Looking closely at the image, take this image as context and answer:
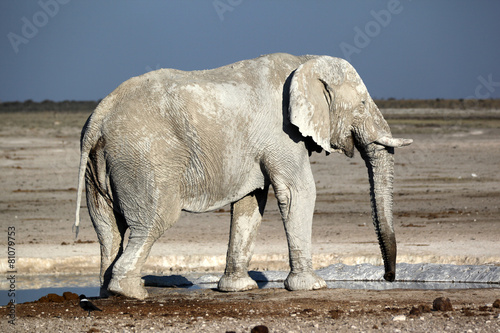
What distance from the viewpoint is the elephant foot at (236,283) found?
30.4 feet

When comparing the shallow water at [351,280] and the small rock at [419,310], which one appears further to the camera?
the shallow water at [351,280]

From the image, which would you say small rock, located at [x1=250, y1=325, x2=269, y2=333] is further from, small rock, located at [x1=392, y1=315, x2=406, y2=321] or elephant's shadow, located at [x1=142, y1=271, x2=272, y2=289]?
elephant's shadow, located at [x1=142, y1=271, x2=272, y2=289]

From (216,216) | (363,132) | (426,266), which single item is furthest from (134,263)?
(216,216)

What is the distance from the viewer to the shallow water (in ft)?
32.8

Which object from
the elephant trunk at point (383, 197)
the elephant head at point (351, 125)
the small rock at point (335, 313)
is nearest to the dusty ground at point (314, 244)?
the small rock at point (335, 313)

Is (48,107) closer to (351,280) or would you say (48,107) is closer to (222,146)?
(351,280)

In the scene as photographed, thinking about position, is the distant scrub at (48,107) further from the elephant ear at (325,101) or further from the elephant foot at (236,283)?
the elephant ear at (325,101)

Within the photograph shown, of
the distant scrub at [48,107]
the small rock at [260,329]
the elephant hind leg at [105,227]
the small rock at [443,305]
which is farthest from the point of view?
the distant scrub at [48,107]

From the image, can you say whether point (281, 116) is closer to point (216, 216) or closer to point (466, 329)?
point (466, 329)

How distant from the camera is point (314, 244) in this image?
12.5 m

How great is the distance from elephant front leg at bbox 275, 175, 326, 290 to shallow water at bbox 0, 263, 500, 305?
4.30 feet

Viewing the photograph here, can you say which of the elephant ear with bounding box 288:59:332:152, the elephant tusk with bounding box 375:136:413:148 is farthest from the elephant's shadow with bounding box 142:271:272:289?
the elephant tusk with bounding box 375:136:413:148

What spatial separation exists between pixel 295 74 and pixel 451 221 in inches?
266

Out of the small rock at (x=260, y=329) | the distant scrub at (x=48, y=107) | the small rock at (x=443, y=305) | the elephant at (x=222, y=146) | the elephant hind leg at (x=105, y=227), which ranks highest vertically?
the distant scrub at (x=48, y=107)
